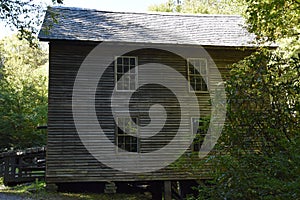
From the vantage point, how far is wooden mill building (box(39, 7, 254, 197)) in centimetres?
1171

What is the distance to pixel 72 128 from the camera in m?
11.8

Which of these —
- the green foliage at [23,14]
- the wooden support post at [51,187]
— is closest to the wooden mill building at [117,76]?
the wooden support post at [51,187]

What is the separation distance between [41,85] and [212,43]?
14.1 metres

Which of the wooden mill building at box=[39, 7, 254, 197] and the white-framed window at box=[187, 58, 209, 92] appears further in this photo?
the white-framed window at box=[187, 58, 209, 92]

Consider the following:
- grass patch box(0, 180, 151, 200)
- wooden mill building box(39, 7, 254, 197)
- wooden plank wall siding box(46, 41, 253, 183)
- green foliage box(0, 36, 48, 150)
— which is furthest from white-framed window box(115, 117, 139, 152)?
green foliage box(0, 36, 48, 150)

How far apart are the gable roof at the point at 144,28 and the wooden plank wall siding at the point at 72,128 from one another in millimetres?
597

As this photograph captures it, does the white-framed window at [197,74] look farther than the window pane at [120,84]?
Yes

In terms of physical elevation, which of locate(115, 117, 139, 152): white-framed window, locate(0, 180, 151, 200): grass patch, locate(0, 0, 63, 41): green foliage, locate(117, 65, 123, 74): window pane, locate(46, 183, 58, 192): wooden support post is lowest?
locate(0, 180, 151, 200): grass patch

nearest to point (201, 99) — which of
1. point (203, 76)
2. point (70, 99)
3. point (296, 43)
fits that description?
point (203, 76)

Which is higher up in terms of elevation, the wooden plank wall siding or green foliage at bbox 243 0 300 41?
green foliage at bbox 243 0 300 41

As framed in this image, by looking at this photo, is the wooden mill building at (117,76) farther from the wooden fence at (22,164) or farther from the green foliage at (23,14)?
the wooden fence at (22,164)

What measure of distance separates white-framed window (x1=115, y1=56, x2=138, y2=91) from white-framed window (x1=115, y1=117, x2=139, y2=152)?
1.26 meters

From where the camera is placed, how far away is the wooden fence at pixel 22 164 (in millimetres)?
14266

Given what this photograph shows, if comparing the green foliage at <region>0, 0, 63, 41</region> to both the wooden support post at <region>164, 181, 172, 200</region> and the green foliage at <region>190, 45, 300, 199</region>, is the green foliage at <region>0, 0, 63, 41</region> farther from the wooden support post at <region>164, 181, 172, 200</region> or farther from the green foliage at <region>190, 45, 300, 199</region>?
the wooden support post at <region>164, 181, 172, 200</region>
